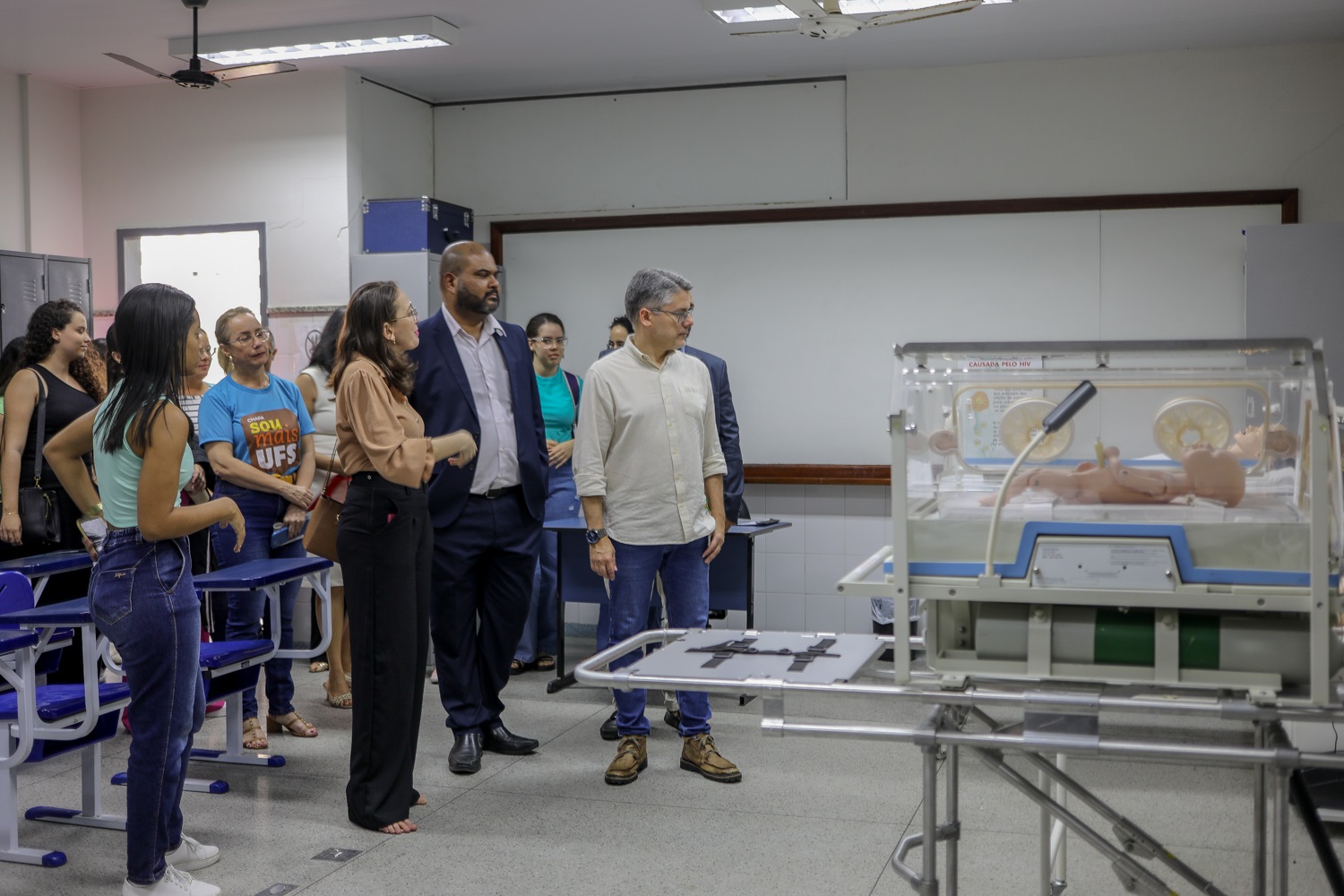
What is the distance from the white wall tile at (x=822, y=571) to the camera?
620 cm

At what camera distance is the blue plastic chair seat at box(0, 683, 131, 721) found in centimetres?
311

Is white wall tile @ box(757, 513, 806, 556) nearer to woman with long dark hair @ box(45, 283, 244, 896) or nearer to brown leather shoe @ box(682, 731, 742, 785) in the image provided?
brown leather shoe @ box(682, 731, 742, 785)

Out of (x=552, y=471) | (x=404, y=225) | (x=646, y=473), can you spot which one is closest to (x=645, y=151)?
(x=404, y=225)

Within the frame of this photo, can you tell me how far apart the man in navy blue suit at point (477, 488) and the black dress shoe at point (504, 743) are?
114 millimetres

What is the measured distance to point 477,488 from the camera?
3.84 m

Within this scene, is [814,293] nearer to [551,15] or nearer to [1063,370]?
[551,15]

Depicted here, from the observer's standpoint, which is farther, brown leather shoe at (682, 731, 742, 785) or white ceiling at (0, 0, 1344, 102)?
white ceiling at (0, 0, 1344, 102)

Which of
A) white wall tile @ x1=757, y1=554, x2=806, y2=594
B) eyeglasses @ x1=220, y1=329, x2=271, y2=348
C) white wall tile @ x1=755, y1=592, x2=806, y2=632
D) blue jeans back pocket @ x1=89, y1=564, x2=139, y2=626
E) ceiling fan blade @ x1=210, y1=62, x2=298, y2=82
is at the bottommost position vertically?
white wall tile @ x1=755, y1=592, x2=806, y2=632

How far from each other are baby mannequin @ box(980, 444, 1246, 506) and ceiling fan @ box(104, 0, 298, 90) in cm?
426

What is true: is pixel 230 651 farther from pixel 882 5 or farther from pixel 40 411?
pixel 882 5

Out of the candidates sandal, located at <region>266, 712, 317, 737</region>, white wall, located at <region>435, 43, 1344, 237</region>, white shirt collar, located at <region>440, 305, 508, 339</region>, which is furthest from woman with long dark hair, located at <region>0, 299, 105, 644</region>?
white wall, located at <region>435, 43, 1344, 237</region>

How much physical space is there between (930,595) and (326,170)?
5.00 metres

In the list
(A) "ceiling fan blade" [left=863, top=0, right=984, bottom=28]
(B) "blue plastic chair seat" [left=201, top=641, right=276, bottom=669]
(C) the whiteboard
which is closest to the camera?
(B) "blue plastic chair seat" [left=201, top=641, right=276, bottom=669]

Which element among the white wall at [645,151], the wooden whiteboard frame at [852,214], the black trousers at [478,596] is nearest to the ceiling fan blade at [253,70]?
the white wall at [645,151]
